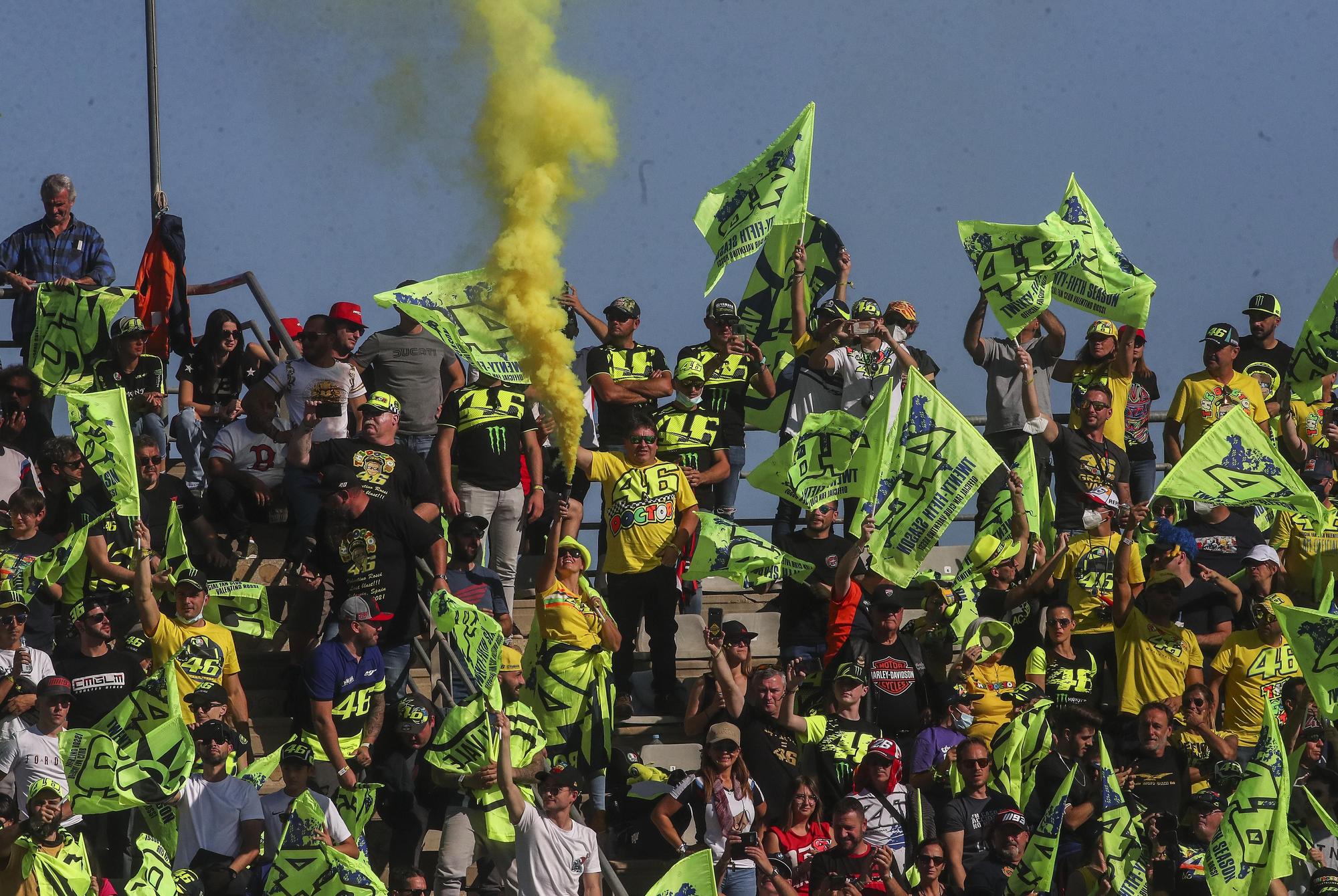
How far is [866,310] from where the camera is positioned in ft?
48.4

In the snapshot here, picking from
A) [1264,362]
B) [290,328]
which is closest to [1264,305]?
[1264,362]

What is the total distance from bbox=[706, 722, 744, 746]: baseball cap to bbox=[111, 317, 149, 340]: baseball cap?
181 inches

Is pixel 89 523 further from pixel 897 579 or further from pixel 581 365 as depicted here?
pixel 897 579

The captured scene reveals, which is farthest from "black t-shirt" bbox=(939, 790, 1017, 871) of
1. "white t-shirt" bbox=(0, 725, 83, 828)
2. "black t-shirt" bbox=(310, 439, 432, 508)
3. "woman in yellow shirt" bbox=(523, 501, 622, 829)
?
"white t-shirt" bbox=(0, 725, 83, 828)

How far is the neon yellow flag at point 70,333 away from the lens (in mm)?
14359

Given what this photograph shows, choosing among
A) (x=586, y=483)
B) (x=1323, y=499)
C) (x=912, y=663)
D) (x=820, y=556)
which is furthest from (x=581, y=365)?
(x=1323, y=499)

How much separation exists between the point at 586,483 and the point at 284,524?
1.90 m

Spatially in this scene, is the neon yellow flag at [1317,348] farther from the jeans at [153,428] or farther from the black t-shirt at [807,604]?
the jeans at [153,428]

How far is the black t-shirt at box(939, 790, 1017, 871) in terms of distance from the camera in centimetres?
1222

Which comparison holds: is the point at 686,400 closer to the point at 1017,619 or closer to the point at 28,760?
the point at 1017,619

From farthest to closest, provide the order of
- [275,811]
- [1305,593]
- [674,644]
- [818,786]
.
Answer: [1305,593], [674,644], [818,786], [275,811]

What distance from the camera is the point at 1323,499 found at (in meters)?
15.2

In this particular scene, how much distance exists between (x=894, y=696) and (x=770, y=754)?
3.35 feet

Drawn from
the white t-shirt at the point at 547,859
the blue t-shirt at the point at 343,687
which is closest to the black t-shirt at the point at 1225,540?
the white t-shirt at the point at 547,859
